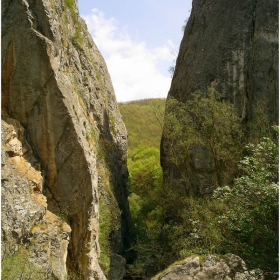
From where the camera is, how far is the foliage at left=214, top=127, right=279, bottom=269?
40.0 ft

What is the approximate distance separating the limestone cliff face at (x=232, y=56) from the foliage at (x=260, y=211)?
14138mm

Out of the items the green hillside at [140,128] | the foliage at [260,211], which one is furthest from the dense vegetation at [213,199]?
the green hillside at [140,128]

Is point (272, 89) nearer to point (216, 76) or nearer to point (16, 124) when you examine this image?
point (216, 76)

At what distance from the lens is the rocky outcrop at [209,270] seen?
15.6 metres

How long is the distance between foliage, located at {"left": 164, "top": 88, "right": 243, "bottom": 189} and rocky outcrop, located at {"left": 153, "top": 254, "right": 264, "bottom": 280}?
10.6 meters

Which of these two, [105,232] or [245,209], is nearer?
[245,209]

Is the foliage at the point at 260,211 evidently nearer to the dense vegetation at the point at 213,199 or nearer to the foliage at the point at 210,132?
the dense vegetation at the point at 213,199

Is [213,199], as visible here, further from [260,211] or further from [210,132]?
[260,211]

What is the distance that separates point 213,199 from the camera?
24.7 metres

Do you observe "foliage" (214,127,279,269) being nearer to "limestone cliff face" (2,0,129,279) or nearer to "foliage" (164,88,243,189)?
"limestone cliff face" (2,0,129,279)

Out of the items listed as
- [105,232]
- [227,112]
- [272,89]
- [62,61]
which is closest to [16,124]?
[62,61]

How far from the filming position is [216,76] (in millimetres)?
31406

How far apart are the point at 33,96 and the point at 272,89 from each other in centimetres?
1770

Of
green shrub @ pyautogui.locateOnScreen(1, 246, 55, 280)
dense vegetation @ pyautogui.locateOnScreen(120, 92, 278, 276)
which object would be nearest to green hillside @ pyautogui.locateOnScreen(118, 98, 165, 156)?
dense vegetation @ pyautogui.locateOnScreen(120, 92, 278, 276)
